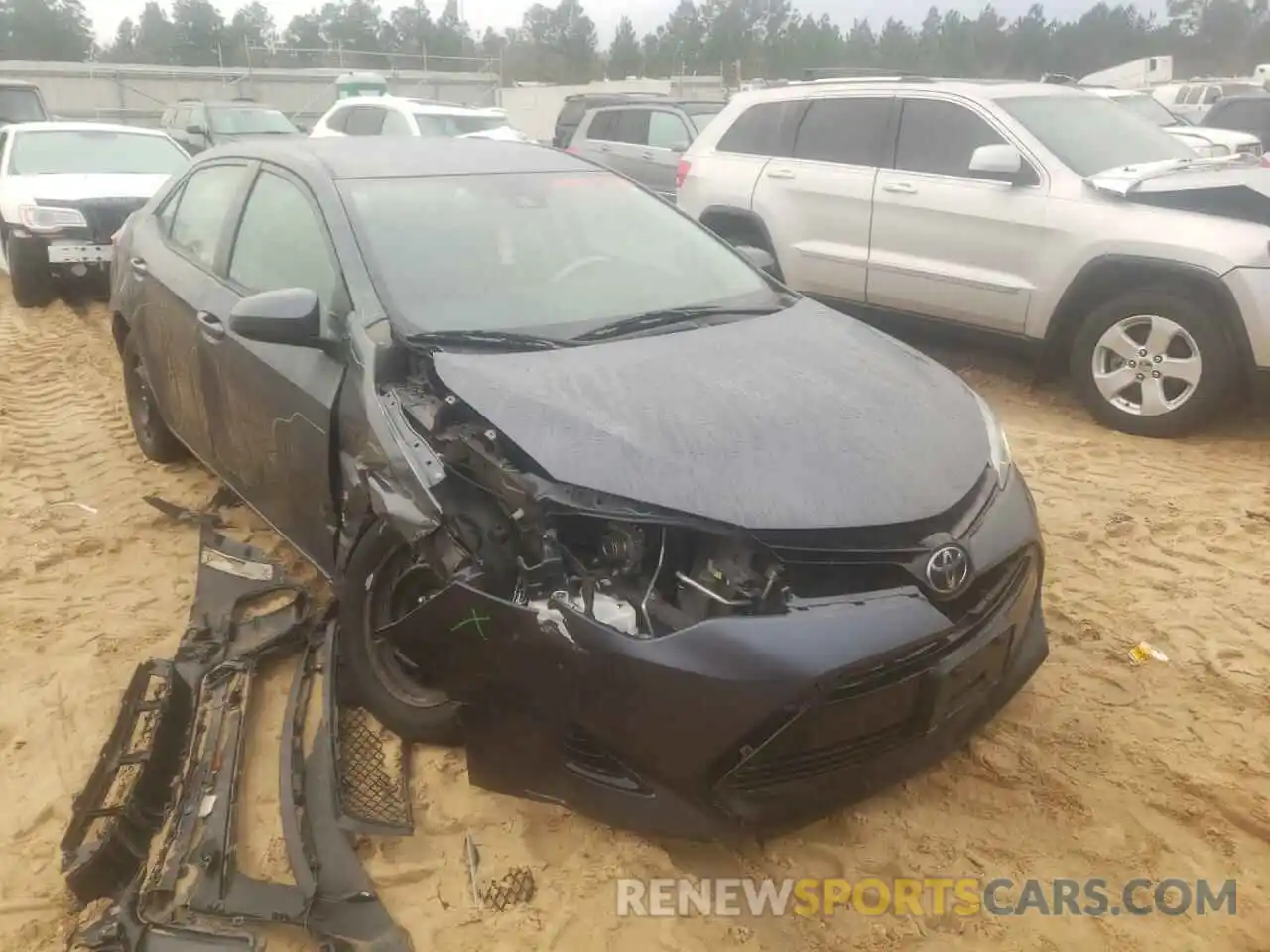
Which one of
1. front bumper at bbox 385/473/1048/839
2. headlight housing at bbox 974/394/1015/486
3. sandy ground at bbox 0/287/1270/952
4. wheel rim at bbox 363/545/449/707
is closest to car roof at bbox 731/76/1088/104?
sandy ground at bbox 0/287/1270/952

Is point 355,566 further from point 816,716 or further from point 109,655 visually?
point 816,716

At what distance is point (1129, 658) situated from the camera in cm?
333

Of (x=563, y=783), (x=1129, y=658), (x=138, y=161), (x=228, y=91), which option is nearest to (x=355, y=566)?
(x=563, y=783)

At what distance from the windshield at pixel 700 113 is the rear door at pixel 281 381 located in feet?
27.3

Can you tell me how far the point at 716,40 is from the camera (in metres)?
60.0

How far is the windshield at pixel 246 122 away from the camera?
1514 cm

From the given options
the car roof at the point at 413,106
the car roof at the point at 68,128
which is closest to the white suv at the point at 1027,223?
the car roof at the point at 68,128

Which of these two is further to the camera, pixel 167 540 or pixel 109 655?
pixel 167 540

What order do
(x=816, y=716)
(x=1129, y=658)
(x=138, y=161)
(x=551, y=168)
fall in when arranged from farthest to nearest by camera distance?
(x=138, y=161) < (x=551, y=168) < (x=1129, y=658) < (x=816, y=716)

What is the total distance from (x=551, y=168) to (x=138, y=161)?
22.9ft

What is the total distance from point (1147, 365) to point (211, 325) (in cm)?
446

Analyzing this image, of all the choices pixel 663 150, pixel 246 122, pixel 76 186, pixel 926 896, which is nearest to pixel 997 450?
pixel 926 896

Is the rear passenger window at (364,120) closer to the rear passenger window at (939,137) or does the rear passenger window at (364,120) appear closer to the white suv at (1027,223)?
the white suv at (1027,223)

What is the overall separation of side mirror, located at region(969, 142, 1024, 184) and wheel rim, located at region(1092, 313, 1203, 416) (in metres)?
1.02
